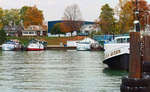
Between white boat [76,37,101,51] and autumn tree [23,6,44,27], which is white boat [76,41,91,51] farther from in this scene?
autumn tree [23,6,44,27]

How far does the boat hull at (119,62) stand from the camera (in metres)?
43.4

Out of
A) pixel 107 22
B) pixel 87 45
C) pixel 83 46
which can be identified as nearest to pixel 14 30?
pixel 107 22

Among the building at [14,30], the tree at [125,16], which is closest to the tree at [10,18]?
the building at [14,30]

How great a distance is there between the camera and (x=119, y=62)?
4472 cm

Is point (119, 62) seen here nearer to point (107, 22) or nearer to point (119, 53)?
point (119, 53)

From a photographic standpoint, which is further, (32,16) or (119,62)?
(32,16)

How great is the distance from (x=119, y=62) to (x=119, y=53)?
4.82 feet

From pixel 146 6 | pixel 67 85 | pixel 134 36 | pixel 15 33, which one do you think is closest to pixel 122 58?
pixel 67 85

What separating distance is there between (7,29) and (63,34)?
108 feet

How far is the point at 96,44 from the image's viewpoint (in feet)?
380

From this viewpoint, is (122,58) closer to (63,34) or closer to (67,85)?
(67,85)

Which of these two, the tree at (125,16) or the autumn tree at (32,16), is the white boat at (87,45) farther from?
the autumn tree at (32,16)

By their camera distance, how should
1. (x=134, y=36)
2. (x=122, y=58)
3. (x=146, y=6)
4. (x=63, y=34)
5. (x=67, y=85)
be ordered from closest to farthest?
(x=134, y=36)
(x=67, y=85)
(x=122, y=58)
(x=146, y=6)
(x=63, y=34)

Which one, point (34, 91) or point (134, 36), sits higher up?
point (134, 36)
